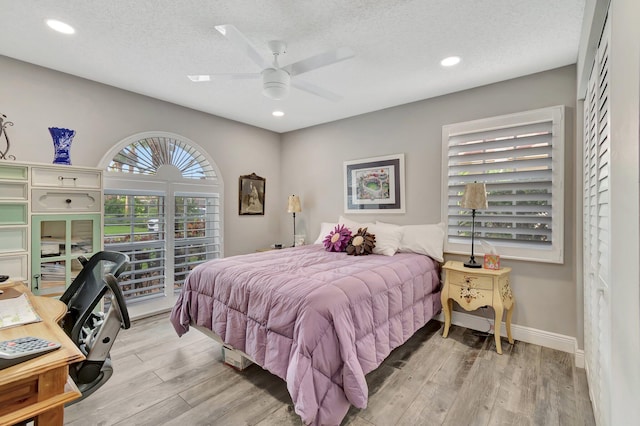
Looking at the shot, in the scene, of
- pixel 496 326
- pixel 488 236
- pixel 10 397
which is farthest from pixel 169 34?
pixel 496 326

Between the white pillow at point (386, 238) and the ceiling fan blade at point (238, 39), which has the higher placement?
the ceiling fan blade at point (238, 39)

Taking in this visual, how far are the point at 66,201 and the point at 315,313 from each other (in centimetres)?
254

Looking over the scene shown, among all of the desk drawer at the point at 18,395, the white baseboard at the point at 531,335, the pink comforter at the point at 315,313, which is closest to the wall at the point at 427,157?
the white baseboard at the point at 531,335

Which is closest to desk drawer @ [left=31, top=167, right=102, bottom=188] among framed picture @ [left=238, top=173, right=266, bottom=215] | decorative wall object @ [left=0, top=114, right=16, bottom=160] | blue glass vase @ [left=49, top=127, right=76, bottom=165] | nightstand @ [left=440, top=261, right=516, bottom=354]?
blue glass vase @ [left=49, top=127, right=76, bottom=165]

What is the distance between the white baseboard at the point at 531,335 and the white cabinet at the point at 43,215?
378 centimetres

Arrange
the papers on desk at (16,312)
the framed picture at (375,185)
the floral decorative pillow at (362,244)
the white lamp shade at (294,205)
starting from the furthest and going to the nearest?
the white lamp shade at (294,205) → the framed picture at (375,185) → the floral decorative pillow at (362,244) → the papers on desk at (16,312)

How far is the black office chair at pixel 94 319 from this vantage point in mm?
1473

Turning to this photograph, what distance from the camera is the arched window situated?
3.27 metres

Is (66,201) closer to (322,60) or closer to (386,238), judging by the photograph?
(322,60)

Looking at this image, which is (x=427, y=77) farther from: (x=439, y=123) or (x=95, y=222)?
(x=95, y=222)

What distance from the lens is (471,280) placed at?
108 inches

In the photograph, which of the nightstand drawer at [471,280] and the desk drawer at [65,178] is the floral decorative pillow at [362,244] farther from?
the desk drawer at [65,178]

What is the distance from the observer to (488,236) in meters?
3.05

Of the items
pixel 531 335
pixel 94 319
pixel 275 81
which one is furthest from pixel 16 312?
pixel 531 335
